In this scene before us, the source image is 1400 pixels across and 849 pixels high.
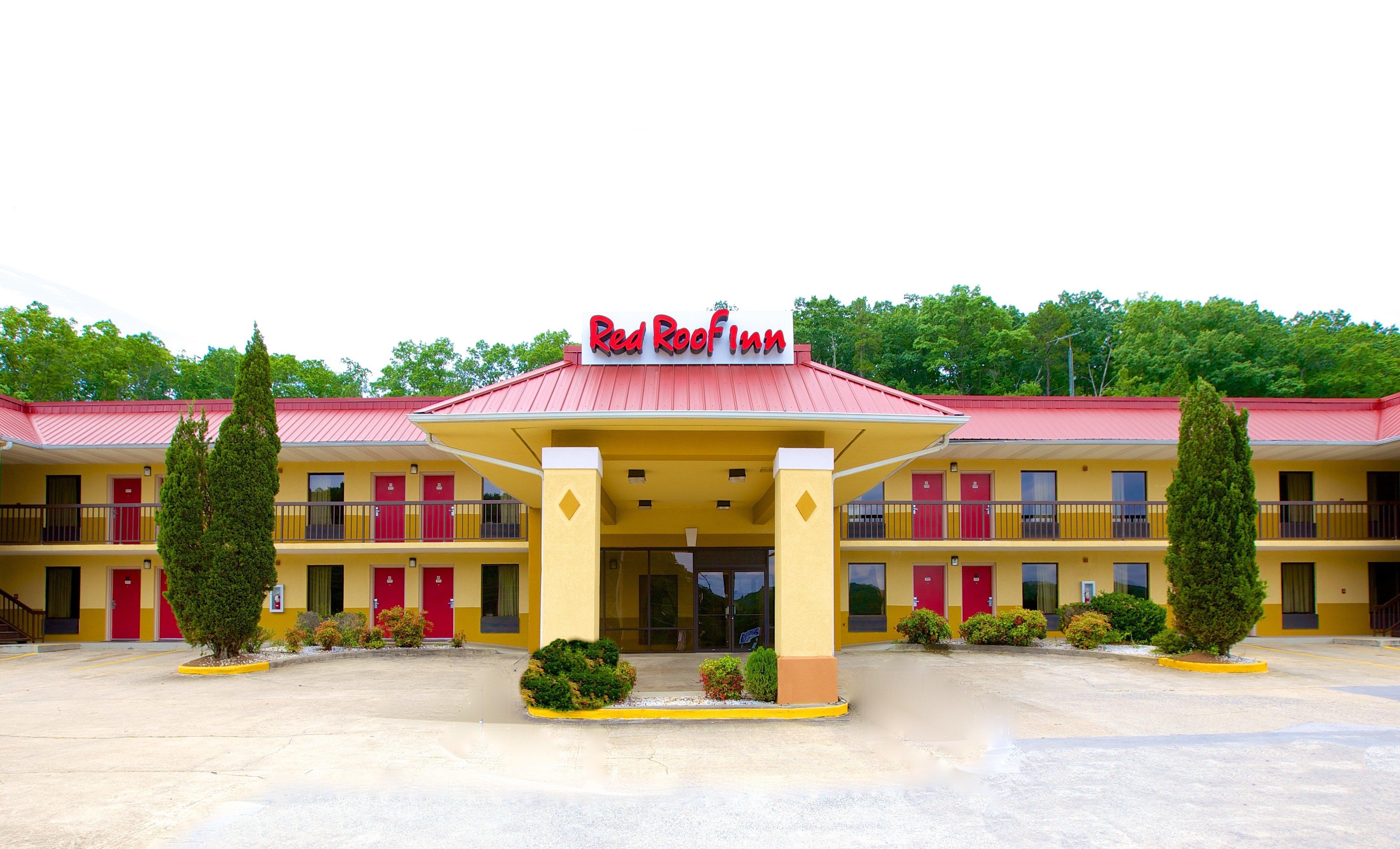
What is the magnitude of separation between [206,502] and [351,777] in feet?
37.1

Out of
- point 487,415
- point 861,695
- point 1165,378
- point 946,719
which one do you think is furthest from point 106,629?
point 1165,378

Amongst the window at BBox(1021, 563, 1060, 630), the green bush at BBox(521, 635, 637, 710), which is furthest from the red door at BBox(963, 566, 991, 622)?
the green bush at BBox(521, 635, 637, 710)

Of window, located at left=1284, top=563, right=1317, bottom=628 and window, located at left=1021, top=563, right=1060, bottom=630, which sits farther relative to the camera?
window, located at left=1284, top=563, right=1317, bottom=628

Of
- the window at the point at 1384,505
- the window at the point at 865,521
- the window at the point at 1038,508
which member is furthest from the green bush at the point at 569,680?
the window at the point at 1384,505

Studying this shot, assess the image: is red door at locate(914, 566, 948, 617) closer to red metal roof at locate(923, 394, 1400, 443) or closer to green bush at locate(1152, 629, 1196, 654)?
red metal roof at locate(923, 394, 1400, 443)

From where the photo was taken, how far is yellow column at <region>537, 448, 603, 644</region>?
12.0 metres

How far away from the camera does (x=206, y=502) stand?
17531 millimetres

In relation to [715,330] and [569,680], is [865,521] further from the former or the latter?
[569,680]

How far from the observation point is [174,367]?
54.2 meters

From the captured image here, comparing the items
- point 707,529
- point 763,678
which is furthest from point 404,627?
point 763,678

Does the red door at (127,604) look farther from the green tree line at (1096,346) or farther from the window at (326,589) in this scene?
the green tree line at (1096,346)

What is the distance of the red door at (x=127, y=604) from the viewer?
956 inches

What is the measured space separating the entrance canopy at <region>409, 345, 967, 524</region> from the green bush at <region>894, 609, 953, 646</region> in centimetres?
785

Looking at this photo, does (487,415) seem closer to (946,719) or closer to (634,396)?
(634,396)
